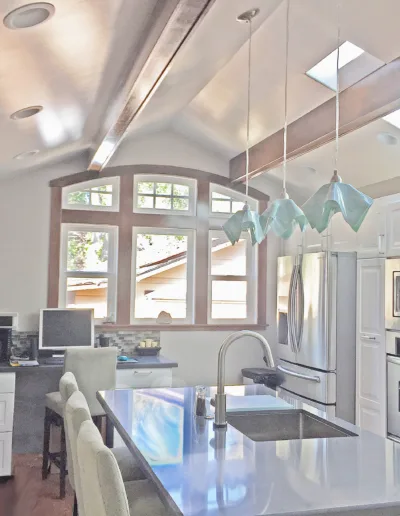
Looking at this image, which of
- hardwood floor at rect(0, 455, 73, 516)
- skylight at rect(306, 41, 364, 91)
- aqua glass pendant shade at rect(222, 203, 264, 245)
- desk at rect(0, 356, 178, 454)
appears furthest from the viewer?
desk at rect(0, 356, 178, 454)

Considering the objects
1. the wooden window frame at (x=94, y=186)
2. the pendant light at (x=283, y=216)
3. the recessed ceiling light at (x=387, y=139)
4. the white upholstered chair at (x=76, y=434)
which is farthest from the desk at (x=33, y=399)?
the recessed ceiling light at (x=387, y=139)

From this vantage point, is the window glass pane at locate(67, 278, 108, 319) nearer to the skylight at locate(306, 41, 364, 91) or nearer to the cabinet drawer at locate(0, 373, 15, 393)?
the cabinet drawer at locate(0, 373, 15, 393)

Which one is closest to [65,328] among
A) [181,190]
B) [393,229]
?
[181,190]

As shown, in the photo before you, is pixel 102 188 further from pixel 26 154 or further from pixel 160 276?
pixel 26 154

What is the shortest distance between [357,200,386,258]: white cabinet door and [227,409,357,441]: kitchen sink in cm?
200

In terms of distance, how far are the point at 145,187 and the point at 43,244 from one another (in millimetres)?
1194

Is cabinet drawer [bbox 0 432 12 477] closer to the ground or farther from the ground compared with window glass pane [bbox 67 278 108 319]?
closer to the ground

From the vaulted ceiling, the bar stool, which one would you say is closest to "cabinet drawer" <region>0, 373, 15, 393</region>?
the bar stool

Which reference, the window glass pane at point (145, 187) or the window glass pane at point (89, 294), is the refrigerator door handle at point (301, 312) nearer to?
the window glass pane at point (145, 187)

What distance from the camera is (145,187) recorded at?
A: 19.3ft

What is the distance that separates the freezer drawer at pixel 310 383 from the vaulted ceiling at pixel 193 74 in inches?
72.3

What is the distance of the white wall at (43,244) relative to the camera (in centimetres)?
534

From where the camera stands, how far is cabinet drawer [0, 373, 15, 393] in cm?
450

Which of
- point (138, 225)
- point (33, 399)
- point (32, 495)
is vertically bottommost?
point (32, 495)
